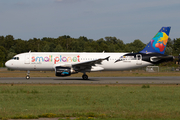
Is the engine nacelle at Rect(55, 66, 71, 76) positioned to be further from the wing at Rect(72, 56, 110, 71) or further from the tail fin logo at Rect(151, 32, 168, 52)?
the tail fin logo at Rect(151, 32, 168, 52)

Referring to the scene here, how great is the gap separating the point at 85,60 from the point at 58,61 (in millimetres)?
3977

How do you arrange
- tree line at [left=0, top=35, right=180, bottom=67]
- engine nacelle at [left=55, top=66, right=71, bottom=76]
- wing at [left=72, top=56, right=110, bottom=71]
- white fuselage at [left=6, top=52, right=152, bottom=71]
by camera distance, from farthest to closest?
tree line at [left=0, top=35, right=180, bottom=67], white fuselage at [left=6, top=52, right=152, bottom=71], wing at [left=72, top=56, right=110, bottom=71], engine nacelle at [left=55, top=66, right=71, bottom=76]

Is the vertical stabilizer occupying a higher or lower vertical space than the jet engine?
higher

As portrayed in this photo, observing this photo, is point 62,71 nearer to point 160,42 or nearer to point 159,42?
point 159,42

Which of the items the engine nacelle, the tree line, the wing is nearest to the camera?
the engine nacelle

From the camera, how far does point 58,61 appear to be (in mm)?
34562

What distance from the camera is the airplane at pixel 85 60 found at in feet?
112

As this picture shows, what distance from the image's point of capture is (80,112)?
37.4 feet

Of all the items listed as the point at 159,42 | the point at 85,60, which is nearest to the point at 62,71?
the point at 85,60

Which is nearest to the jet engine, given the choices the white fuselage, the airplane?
the airplane

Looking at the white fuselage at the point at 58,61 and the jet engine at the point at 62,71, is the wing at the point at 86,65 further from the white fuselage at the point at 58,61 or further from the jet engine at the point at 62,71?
the jet engine at the point at 62,71

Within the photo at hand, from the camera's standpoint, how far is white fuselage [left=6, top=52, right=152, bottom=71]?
34.3m

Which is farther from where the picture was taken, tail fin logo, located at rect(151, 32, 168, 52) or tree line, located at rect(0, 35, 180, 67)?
tree line, located at rect(0, 35, 180, 67)

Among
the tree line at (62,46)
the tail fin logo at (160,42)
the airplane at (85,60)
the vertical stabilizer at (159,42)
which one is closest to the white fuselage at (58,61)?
the airplane at (85,60)
